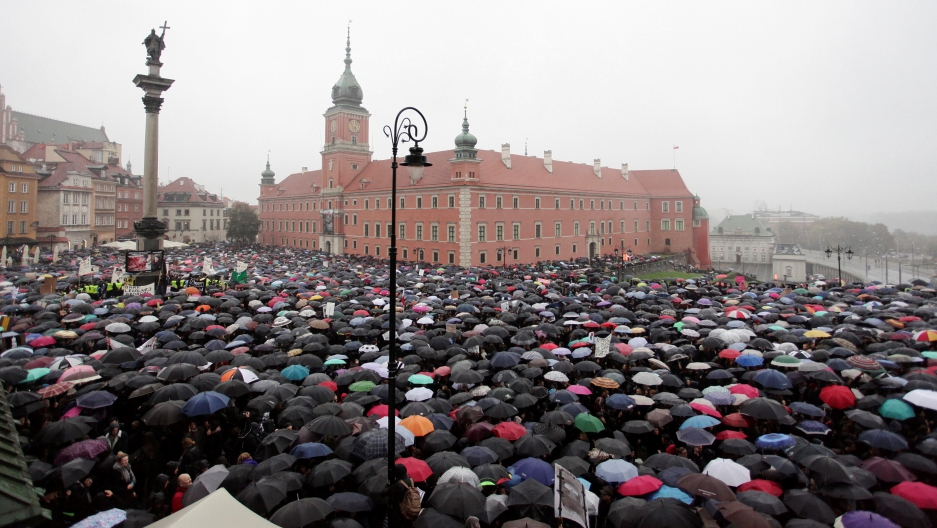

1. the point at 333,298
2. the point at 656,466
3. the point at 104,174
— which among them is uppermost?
the point at 104,174

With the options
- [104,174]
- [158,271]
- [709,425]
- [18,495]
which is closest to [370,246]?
[158,271]

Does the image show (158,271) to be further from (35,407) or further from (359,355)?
(35,407)

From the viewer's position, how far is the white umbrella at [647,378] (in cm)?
1227

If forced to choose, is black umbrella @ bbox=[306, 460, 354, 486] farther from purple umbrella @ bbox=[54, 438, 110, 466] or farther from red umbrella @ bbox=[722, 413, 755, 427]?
red umbrella @ bbox=[722, 413, 755, 427]

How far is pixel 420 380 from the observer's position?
12578mm

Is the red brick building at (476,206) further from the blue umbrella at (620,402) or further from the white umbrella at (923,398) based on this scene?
the white umbrella at (923,398)

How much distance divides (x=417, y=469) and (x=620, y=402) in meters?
4.92

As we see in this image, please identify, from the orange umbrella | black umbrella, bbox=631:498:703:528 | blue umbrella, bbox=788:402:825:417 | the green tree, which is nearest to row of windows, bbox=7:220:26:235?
the green tree

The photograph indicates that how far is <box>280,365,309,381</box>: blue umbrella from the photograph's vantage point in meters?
13.0

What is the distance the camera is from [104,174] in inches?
2872

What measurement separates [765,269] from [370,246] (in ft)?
217

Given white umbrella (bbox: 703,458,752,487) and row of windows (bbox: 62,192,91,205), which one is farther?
row of windows (bbox: 62,192,91,205)

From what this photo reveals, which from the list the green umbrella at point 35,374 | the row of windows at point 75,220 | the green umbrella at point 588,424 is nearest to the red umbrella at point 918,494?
the green umbrella at point 588,424

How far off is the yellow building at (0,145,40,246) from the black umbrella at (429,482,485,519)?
6191cm
